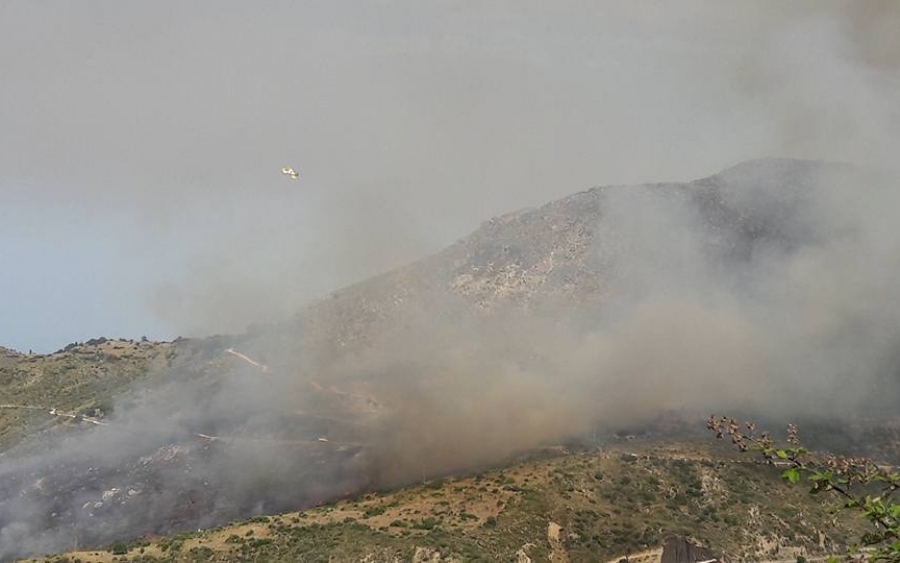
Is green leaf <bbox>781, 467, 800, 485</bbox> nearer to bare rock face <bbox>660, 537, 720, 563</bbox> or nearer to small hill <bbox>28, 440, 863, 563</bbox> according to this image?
bare rock face <bbox>660, 537, 720, 563</bbox>

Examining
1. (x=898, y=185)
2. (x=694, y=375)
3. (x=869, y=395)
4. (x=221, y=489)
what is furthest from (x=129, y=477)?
(x=898, y=185)

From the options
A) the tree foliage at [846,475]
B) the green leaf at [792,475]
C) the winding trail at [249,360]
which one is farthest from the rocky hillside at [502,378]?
the green leaf at [792,475]

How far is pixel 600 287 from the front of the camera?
112562mm

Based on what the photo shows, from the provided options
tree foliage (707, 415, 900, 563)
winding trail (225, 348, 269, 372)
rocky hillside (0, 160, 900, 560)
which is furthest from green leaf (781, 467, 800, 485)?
winding trail (225, 348, 269, 372)

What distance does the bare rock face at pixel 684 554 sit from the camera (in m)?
40.8

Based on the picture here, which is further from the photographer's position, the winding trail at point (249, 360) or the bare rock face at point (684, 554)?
the winding trail at point (249, 360)

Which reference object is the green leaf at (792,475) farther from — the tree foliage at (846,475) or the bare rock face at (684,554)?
the bare rock face at (684,554)

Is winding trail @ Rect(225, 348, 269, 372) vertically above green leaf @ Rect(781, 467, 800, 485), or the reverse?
winding trail @ Rect(225, 348, 269, 372)

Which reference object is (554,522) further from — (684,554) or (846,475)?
(846,475)

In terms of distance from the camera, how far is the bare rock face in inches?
1607

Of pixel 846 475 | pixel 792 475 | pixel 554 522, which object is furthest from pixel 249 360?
pixel 792 475

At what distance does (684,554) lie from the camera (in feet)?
139

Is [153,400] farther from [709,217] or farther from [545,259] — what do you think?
[709,217]

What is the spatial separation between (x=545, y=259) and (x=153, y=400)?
189ft
